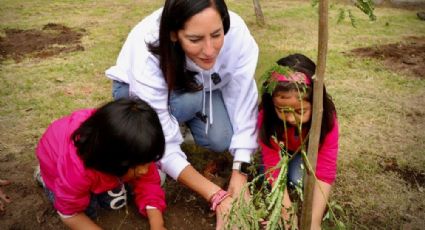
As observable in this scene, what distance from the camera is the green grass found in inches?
92.4

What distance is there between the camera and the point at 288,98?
1755mm

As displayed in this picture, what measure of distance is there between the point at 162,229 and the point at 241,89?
0.86 metres

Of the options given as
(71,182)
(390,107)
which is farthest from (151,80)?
(390,107)

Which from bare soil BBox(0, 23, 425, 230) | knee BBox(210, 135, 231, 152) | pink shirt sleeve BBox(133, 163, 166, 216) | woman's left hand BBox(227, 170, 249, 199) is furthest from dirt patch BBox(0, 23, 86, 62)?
woman's left hand BBox(227, 170, 249, 199)

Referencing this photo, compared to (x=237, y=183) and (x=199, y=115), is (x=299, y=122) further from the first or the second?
(x=199, y=115)

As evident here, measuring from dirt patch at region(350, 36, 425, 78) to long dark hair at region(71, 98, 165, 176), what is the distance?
3020 millimetres

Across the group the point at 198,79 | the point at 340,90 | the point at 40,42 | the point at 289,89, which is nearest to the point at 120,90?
the point at 198,79

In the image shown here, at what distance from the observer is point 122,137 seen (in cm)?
159

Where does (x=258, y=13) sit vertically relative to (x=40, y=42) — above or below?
above

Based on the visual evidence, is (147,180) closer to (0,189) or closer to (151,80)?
(151,80)

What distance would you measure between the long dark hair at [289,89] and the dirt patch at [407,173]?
2.49 feet

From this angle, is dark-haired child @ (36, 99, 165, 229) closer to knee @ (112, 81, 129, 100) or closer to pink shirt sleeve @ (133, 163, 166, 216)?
pink shirt sleeve @ (133, 163, 166, 216)

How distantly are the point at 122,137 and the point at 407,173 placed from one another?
176 centimetres

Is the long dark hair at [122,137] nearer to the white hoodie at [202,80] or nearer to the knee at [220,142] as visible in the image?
the white hoodie at [202,80]
